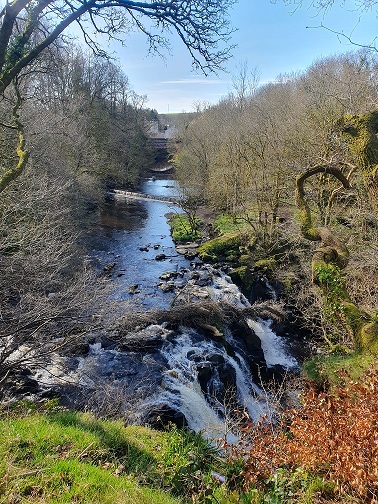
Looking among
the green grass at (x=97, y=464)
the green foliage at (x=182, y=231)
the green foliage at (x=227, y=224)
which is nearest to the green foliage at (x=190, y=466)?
the green grass at (x=97, y=464)

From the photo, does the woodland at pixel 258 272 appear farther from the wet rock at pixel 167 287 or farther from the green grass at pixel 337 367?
the wet rock at pixel 167 287

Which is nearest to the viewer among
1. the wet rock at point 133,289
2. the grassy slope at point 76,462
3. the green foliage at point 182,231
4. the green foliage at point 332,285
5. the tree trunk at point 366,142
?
the grassy slope at point 76,462

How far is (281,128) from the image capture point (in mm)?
17609

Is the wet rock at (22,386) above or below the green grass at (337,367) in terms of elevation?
below

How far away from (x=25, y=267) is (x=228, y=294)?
8494mm

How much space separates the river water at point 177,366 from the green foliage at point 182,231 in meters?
6.10

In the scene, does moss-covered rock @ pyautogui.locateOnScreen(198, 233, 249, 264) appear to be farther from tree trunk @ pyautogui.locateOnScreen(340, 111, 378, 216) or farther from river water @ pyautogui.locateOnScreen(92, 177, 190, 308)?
tree trunk @ pyautogui.locateOnScreen(340, 111, 378, 216)

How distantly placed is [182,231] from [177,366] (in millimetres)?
15208

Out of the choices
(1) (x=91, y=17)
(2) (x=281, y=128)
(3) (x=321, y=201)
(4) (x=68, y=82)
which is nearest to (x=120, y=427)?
(1) (x=91, y=17)

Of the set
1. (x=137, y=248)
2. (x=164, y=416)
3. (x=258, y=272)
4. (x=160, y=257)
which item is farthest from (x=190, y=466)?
(x=137, y=248)

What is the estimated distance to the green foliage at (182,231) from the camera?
22.1 meters

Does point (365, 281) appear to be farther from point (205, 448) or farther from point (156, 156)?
point (156, 156)

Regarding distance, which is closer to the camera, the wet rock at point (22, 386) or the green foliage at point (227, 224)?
the wet rock at point (22, 386)

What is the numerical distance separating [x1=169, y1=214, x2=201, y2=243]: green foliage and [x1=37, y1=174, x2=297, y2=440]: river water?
6105 mm
